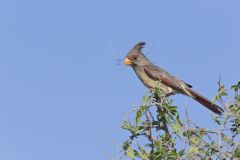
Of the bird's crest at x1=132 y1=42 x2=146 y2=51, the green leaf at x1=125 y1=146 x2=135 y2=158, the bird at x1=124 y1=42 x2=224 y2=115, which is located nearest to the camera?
the green leaf at x1=125 y1=146 x2=135 y2=158

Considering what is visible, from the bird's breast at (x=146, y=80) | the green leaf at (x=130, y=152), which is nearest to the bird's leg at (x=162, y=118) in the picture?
the green leaf at (x=130, y=152)

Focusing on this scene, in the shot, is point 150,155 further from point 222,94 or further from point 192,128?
point 222,94

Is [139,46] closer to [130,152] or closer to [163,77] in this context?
[163,77]

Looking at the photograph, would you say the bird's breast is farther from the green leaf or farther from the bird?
the green leaf

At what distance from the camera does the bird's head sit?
7.20 m

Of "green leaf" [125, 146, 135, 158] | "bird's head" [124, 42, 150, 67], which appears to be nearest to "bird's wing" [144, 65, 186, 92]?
"bird's head" [124, 42, 150, 67]

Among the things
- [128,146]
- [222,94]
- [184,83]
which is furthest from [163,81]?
[128,146]

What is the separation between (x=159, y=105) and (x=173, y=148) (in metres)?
0.52

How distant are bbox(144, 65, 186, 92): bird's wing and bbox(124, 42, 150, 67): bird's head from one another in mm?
118

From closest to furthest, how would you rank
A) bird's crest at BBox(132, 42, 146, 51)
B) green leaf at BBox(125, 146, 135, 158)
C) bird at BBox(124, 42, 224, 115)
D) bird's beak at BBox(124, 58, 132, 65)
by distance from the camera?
1. green leaf at BBox(125, 146, 135, 158)
2. bird at BBox(124, 42, 224, 115)
3. bird's crest at BBox(132, 42, 146, 51)
4. bird's beak at BBox(124, 58, 132, 65)

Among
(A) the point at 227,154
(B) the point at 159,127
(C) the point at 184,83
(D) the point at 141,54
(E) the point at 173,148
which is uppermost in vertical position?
(D) the point at 141,54

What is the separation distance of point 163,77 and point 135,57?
623mm

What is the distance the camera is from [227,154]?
10.9 feet

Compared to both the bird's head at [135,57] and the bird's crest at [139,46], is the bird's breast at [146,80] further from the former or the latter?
the bird's crest at [139,46]
